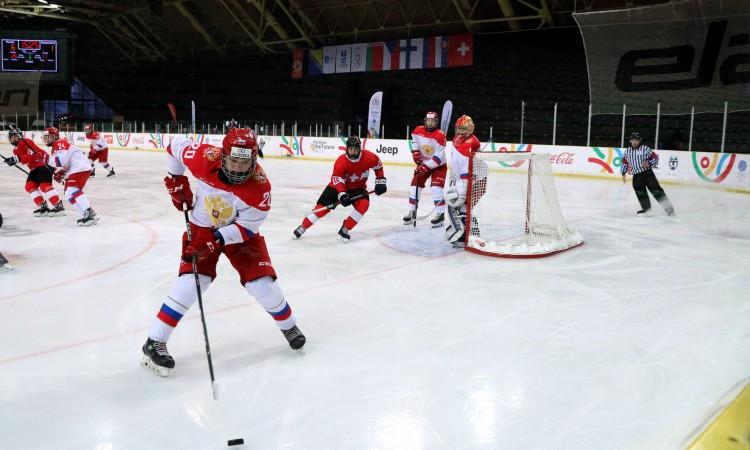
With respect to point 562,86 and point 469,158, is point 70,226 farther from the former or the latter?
point 562,86

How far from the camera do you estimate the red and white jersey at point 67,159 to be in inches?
255

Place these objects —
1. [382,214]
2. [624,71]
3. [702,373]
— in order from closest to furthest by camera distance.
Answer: [702,373] → [382,214] → [624,71]

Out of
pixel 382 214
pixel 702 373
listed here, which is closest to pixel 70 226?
pixel 382 214

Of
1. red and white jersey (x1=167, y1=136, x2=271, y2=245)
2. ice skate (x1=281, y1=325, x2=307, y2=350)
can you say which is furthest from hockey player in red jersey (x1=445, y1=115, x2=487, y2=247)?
red and white jersey (x1=167, y1=136, x2=271, y2=245)

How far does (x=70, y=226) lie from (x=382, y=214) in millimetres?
3387

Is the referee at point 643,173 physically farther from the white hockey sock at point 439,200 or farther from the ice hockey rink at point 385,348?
the white hockey sock at point 439,200

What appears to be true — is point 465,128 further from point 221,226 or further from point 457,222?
point 221,226

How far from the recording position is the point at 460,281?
441 cm

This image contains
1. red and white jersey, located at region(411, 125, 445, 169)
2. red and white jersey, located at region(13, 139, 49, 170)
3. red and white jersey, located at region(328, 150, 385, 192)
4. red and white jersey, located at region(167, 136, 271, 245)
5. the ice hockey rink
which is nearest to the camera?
the ice hockey rink

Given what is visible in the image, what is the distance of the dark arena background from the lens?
231 centimetres

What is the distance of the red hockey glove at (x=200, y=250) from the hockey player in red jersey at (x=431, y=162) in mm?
4198

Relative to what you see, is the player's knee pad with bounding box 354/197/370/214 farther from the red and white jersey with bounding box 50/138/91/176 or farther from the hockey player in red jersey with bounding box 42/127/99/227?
the red and white jersey with bounding box 50/138/91/176

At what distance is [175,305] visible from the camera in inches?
106

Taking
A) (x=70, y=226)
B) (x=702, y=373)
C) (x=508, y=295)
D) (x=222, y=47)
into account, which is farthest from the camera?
(x=222, y=47)
